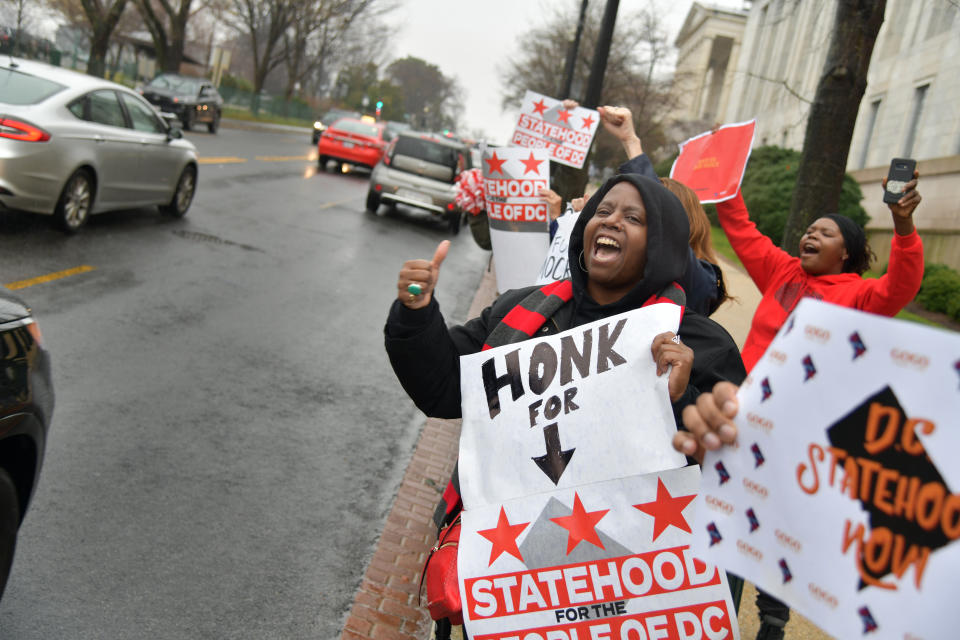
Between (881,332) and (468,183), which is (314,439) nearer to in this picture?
(468,183)

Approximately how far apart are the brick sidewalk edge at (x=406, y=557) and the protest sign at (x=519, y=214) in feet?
3.94

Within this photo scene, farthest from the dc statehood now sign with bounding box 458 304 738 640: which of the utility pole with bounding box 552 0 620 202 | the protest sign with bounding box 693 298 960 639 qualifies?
the utility pole with bounding box 552 0 620 202

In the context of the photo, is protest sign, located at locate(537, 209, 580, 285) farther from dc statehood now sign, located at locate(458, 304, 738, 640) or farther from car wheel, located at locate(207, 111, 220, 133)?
car wheel, located at locate(207, 111, 220, 133)

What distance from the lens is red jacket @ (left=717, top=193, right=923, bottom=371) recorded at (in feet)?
11.9

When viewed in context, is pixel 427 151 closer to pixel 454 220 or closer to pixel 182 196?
pixel 454 220

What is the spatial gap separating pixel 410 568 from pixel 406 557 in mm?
101

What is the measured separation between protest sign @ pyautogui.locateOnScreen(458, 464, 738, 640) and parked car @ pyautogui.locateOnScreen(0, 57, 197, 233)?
8.30 m

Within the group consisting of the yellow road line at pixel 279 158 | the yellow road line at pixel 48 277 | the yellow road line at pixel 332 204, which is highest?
the yellow road line at pixel 279 158

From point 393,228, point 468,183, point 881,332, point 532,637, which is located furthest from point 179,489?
point 393,228

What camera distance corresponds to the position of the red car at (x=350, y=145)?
2502cm

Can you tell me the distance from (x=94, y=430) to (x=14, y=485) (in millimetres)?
2034

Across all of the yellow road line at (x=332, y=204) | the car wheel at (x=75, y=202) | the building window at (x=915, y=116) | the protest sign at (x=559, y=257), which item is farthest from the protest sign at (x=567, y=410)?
the building window at (x=915, y=116)

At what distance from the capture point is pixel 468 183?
7.13 m

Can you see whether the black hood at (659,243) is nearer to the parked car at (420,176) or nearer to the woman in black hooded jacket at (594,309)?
the woman in black hooded jacket at (594,309)
